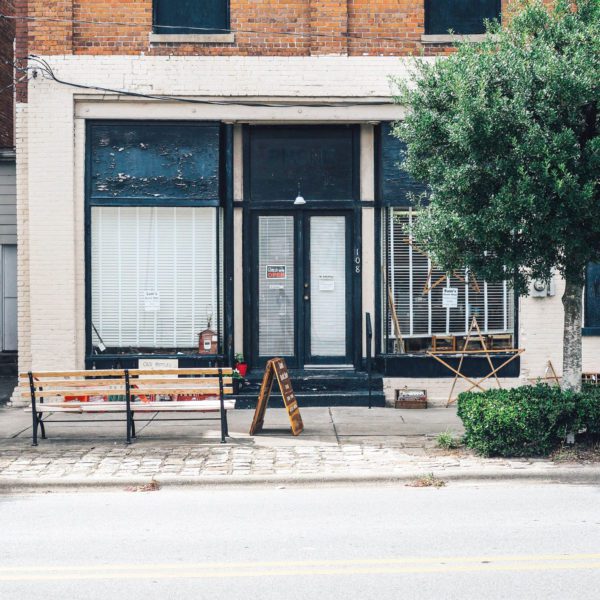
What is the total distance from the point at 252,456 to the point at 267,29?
696 centimetres

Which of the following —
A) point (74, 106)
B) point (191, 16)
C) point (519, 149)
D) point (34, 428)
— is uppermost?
point (191, 16)

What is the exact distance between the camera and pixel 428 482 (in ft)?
29.2

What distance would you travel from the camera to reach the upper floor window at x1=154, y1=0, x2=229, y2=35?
44.9 feet

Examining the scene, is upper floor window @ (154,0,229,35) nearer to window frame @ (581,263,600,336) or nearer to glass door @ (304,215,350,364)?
glass door @ (304,215,350,364)

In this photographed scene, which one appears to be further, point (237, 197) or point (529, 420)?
point (237, 197)

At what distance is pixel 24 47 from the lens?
13875 millimetres

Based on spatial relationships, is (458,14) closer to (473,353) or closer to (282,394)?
(473,353)

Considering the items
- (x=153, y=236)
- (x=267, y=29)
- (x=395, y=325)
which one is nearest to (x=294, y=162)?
(x=267, y=29)

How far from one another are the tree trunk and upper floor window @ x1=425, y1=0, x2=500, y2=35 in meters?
5.55

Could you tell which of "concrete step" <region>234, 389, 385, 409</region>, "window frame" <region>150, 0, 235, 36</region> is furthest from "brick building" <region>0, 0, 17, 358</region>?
"concrete step" <region>234, 389, 385, 409</region>

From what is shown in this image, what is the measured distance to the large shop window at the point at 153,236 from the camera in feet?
44.8

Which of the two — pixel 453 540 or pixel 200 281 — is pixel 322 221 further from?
pixel 453 540

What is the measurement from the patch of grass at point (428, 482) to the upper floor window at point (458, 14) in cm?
768

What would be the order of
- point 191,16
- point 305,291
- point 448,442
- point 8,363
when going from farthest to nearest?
point 8,363 < point 305,291 < point 191,16 < point 448,442
